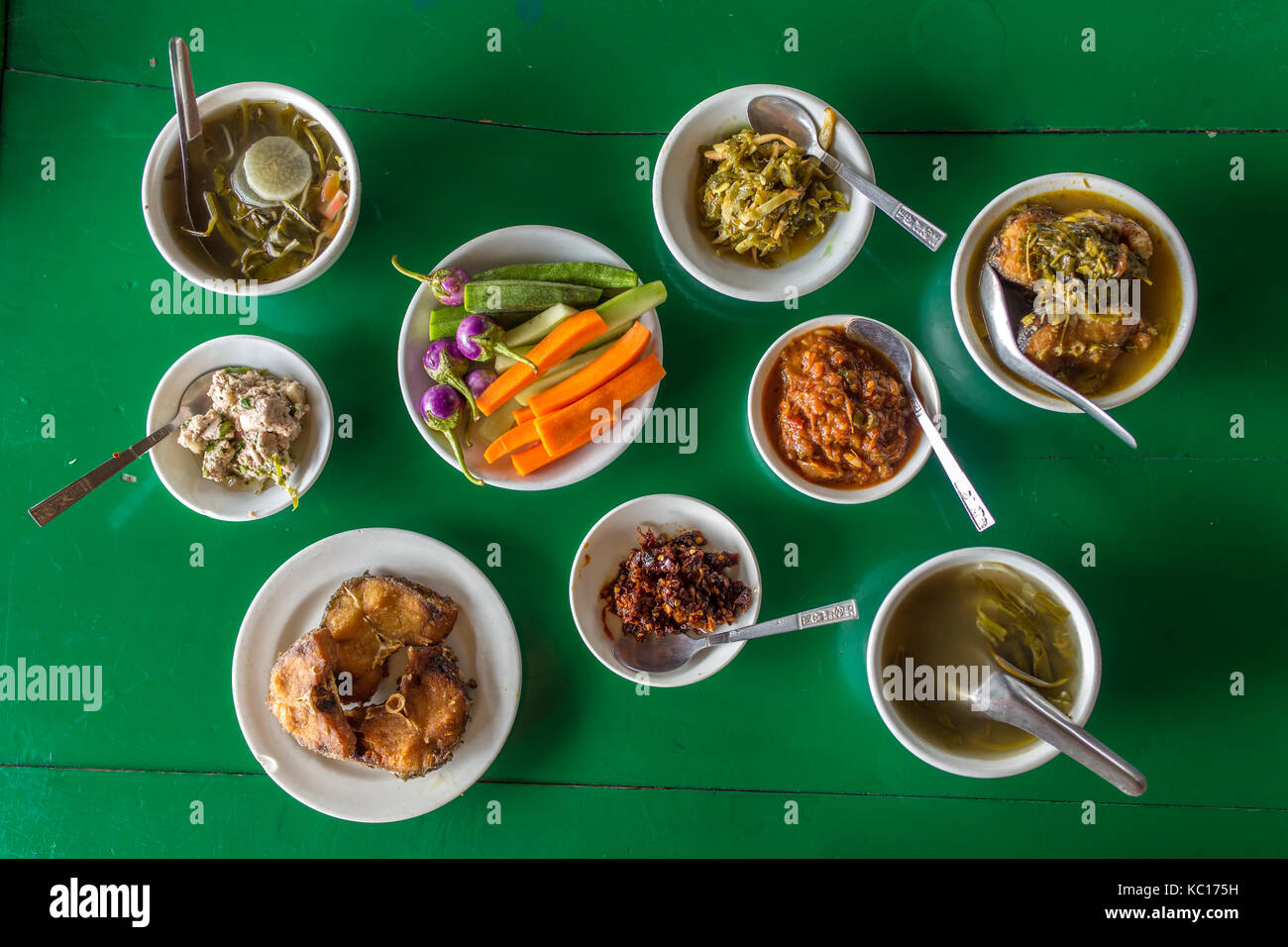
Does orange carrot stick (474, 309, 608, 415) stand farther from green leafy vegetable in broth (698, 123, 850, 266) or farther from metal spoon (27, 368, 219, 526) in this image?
metal spoon (27, 368, 219, 526)

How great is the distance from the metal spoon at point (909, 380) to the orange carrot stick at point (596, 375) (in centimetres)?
65

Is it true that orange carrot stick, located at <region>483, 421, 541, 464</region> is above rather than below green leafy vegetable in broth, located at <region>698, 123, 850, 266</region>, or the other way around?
below

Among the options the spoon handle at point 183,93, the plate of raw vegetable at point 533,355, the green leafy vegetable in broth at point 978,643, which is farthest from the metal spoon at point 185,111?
the green leafy vegetable in broth at point 978,643

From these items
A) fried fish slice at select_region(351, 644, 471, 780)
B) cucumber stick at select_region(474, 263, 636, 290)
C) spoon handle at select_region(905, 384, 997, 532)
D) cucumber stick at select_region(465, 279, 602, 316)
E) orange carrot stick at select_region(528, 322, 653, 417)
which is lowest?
fried fish slice at select_region(351, 644, 471, 780)

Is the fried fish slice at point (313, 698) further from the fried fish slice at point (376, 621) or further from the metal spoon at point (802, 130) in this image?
the metal spoon at point (802, 130)

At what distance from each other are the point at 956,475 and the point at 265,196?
87.7 inches

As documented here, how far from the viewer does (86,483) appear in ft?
7.75

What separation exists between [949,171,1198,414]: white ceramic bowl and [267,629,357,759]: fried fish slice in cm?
212

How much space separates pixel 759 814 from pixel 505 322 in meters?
1.81

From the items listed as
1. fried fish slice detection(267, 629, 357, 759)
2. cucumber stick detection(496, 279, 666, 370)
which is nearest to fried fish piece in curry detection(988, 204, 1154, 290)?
cucumber stick detection(496, 279, 666, 370)

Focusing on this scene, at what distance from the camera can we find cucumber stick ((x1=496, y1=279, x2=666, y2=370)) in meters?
2.53

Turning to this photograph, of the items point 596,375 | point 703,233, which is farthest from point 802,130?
point 596,375

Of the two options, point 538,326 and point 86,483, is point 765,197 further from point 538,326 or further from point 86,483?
point 86,483

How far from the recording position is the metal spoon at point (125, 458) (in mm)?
2346
